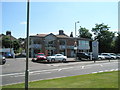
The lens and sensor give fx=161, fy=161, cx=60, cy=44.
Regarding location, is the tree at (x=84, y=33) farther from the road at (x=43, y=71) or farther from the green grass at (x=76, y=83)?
the green grass at (x=76, y=83)

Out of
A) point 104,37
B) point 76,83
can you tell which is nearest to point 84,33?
point 104,37

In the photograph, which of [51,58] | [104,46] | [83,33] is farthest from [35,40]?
[83,33]

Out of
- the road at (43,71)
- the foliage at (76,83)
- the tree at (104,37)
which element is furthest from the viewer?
the tree at (104,37)

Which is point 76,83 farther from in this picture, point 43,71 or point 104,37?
point 104,37

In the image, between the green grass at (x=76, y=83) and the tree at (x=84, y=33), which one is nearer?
the green grass at (x=76, y=83)

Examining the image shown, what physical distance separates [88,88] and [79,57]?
1160 inches

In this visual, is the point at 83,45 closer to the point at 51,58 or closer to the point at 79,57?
the point at 79,57

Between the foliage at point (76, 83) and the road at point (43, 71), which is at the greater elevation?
the foliage at point (76, 83)

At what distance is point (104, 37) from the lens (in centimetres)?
6316

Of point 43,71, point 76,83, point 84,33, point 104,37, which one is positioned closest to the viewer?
point 76,83

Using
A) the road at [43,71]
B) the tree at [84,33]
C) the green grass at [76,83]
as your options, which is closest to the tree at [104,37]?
the tree at [84,33]

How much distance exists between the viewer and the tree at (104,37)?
61.3 metres

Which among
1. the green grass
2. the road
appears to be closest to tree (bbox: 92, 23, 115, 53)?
the road

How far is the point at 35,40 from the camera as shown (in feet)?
147
